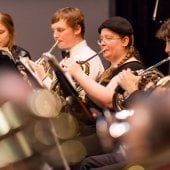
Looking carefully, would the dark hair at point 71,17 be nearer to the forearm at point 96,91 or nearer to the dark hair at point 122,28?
the dark hair at point 122,28

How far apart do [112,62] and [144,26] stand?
145cm

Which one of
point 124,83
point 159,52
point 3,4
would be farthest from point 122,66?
point 3,4

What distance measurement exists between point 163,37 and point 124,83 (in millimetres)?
275

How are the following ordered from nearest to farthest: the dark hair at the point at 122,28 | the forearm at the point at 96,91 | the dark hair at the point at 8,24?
1. the forearm at the point at 96,91
2. the dark hair at the point at 122,28
3. the dark hair at the point at 8,24

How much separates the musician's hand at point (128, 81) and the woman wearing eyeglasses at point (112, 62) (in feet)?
0.26

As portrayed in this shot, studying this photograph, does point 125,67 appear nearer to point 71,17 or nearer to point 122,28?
point 122,28

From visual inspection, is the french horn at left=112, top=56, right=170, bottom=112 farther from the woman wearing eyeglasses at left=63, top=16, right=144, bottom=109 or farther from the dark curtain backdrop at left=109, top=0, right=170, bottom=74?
the dark curtain backdrop at left=109, top=0, right=170, bottom=74

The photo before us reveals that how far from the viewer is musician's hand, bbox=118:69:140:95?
1740mm

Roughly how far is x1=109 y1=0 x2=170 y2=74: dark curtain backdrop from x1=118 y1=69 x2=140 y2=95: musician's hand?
1.66m

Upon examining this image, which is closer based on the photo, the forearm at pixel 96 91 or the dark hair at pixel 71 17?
the forearm at pixel 96 91

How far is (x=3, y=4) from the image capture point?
354 cm

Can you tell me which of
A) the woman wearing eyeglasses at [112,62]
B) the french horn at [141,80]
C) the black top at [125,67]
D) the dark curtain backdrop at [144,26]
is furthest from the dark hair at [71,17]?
the dark curtain backdrop at [144,26]

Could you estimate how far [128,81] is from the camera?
5.74 feet

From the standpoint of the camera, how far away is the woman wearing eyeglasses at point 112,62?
186 centimetres
